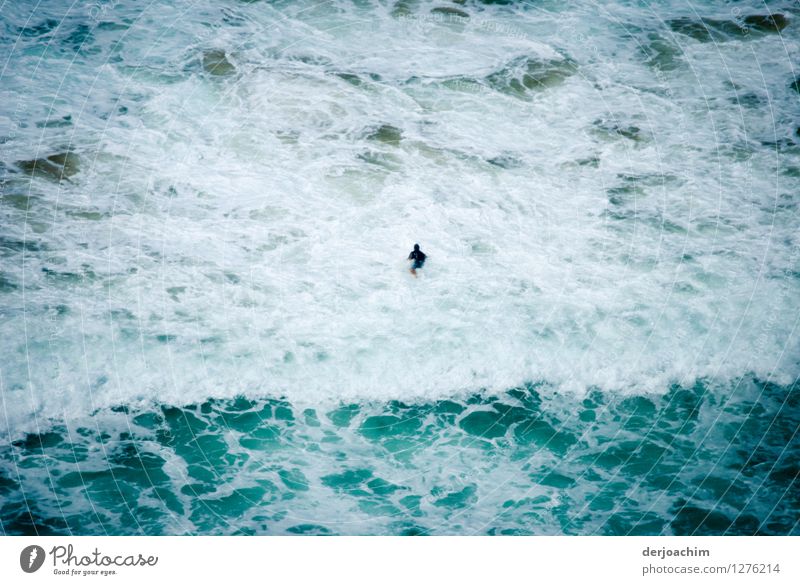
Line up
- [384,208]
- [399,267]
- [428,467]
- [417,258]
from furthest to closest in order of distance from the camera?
[384,208]
[399,267]
[417,258]
[428,467]

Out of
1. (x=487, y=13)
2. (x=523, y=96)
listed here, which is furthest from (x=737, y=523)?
(x=487, y=13)

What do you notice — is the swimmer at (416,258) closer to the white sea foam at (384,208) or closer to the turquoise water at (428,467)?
the white sea foam at (384,208)

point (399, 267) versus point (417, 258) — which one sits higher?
point (417, 258)

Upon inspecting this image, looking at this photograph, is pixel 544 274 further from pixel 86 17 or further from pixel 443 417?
pixel 86 17
